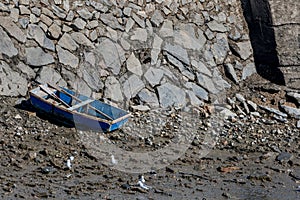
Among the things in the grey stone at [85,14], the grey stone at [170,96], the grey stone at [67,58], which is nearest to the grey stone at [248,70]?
the grey stone at [170,96]

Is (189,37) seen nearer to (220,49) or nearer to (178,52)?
(178,52)

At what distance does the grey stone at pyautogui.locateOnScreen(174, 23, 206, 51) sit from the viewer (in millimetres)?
14425

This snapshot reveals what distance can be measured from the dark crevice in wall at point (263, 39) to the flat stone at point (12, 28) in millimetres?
4798

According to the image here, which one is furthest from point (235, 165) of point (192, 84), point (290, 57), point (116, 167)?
point (290, 57)

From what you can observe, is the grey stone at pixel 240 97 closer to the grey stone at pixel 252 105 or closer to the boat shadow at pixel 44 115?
the grey stone at pixel 252 105

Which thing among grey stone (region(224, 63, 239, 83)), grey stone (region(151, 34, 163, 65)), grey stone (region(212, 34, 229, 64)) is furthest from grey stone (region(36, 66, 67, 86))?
grey stone (region(224, 63, 239, 83))

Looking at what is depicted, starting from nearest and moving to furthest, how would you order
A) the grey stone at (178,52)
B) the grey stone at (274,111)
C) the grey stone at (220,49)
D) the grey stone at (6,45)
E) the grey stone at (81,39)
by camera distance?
the grey stone at (6,45), the grey stone at (81,39), the grey stone at (274,111), the grey stone at (178,52), the grey stone at (220,49)

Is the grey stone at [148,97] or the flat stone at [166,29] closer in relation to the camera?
the grey stone at [148,97]

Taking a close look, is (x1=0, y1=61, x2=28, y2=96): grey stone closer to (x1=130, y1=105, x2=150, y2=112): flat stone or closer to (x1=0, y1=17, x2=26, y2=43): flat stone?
(x1=0, y1=17, x2=26, y2=43): flat stone

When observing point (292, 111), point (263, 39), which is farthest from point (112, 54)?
point (292, 111)

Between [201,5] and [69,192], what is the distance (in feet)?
19.4

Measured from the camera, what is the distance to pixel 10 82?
12.7m

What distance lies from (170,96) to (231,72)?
152 centimetres

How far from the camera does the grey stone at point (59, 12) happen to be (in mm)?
13312
